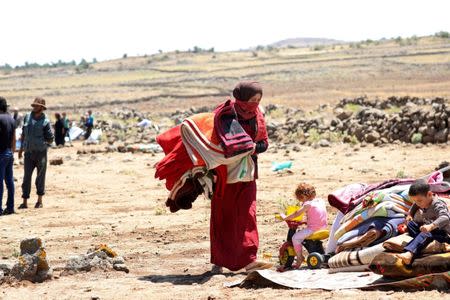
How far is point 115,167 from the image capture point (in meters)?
23.7

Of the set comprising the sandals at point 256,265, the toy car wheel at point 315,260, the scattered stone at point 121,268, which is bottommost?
the scattered stone at point 121,268

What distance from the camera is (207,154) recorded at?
911 centimetres

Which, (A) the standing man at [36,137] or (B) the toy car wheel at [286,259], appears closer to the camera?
(B) the toy car wheel at [286,259]

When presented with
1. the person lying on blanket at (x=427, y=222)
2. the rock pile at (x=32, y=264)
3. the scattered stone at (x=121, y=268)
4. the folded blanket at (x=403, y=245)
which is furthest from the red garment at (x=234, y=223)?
the person lying on blanket at (x=427, y=222)

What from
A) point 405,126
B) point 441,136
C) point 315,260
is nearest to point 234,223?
point 315,260

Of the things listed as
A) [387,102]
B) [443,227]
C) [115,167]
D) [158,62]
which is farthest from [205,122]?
[158,62]

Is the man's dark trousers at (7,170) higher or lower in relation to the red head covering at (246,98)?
lower

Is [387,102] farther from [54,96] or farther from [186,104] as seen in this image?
[54,96]

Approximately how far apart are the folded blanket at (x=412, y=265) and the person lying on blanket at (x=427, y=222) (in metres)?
0.05

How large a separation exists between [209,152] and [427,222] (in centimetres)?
242

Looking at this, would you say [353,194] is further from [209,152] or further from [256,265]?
[209,152]

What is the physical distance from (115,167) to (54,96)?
46.4 m

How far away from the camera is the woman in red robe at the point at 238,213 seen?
362 inches

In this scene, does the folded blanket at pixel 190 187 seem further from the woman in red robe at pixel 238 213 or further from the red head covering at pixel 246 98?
the red head covering at pixel 246 98
